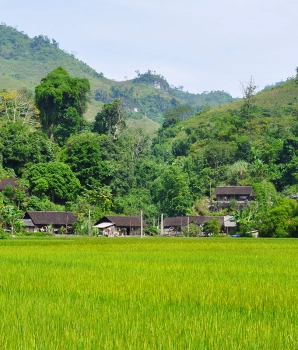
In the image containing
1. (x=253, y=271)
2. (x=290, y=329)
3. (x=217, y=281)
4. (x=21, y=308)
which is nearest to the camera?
(x=290, y=329)

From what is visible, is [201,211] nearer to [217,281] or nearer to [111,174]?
[111,174]

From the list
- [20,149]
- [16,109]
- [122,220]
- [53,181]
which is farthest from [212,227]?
[16,109]

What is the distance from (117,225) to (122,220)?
718 mm

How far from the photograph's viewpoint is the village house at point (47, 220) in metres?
57.7

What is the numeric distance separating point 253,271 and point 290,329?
20.7 ft

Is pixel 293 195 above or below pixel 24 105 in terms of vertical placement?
below

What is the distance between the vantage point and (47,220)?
191 feet

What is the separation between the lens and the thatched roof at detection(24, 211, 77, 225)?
57.7 m

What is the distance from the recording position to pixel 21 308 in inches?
263

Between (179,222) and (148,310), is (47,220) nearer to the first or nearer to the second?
(179,222)

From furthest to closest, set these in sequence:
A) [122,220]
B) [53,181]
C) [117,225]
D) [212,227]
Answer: [122,220], [117,225], [53,181], [212,227]

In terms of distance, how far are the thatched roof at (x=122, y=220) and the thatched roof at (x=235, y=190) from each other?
32.7ft

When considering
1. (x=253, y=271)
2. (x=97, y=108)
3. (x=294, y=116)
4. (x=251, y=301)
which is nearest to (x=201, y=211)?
(x=294, y=116)

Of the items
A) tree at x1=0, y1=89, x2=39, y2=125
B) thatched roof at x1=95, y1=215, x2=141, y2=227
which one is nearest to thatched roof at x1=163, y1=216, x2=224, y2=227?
thatched roof at x1=95, y1=215, x2=141, y2=227
